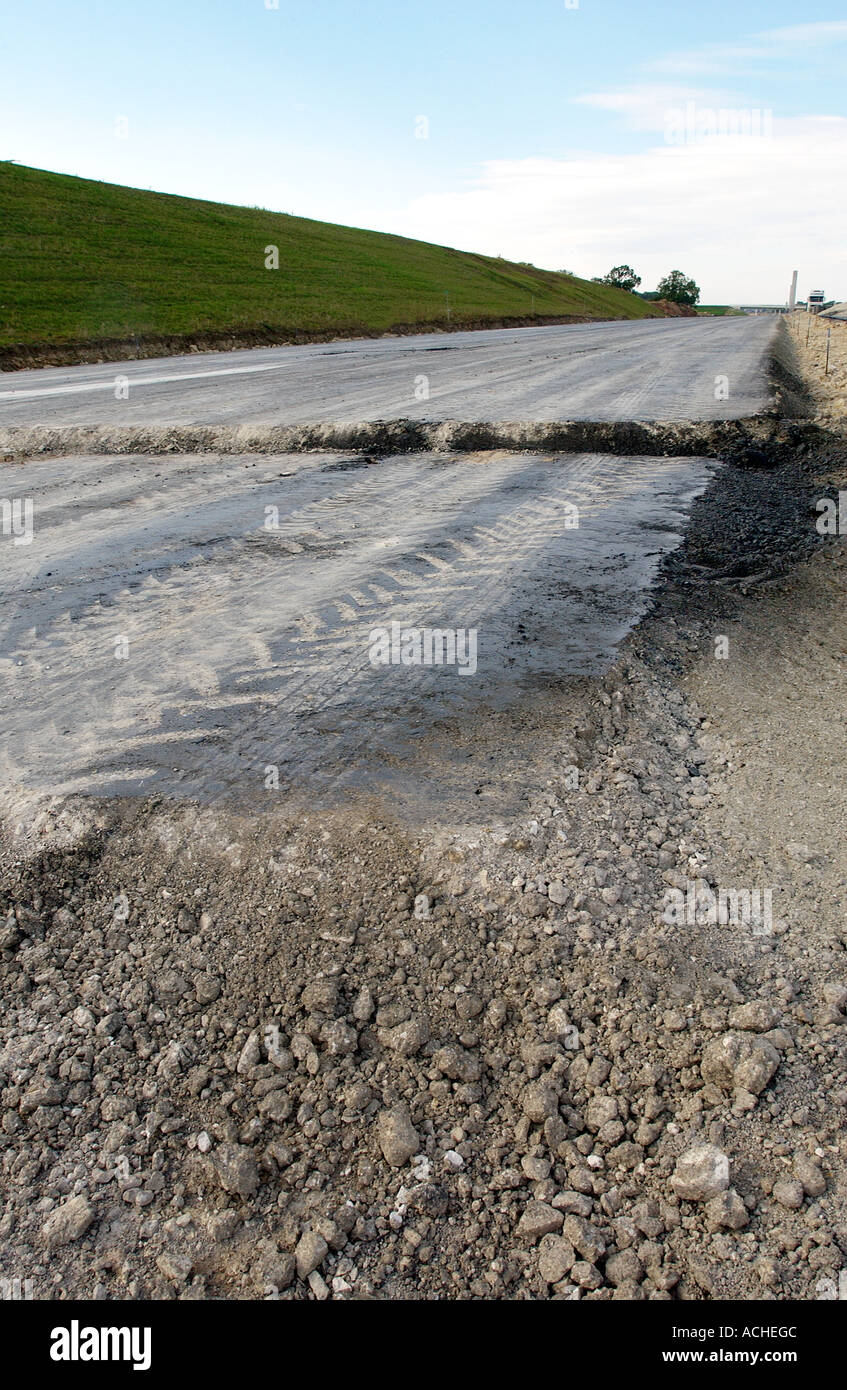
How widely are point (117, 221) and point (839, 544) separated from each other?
120 feet

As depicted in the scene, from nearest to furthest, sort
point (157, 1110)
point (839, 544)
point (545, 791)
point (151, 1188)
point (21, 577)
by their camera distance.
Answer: point (151, 1188)
point (157, 1110)
point (545, 791)
point (21, 577)
point (839, 544)

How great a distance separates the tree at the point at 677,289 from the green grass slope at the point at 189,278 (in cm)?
6864

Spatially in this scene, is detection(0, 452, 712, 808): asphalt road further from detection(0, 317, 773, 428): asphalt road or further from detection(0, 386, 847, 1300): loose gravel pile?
detection(0, 317, 773, 428): asphalt road

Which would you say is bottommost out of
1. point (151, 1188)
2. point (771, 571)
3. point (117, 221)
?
point (151, 1188)

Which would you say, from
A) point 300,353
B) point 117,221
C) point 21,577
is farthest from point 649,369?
point 117,221

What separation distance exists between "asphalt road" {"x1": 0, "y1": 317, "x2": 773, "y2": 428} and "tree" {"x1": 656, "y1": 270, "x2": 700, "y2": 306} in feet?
343

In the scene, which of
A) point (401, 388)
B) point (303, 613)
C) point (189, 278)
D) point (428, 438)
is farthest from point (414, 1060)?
point (189, 278)

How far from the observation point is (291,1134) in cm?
218

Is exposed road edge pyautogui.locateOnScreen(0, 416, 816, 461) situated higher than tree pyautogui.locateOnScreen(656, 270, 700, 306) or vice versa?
tree pyautogui.locateOnScreen(656, 270, 700, 306)

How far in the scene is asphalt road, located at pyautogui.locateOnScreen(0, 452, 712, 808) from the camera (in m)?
3.35

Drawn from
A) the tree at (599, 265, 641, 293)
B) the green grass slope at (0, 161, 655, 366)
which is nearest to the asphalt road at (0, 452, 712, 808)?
the green grass slope at (0, 161, 655, 366)

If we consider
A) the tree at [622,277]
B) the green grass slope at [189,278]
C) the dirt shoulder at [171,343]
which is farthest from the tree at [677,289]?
the dirt shoulder at [171,343]

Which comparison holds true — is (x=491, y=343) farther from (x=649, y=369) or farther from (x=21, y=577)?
(x=21, y=577)

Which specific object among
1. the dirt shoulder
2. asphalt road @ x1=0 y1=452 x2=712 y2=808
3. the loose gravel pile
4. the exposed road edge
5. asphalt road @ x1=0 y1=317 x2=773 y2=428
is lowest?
the loose gravel pile
